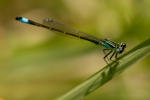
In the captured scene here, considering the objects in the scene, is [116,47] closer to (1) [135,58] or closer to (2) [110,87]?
(2) [110,87]

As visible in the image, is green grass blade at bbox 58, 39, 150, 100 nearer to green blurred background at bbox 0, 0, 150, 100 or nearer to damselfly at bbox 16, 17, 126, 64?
damselfly at bbox 16, 17, 126, 64

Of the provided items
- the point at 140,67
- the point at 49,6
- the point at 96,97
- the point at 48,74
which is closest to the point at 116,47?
the point at 96,97

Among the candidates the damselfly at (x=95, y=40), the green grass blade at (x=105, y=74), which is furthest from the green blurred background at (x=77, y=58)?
the green grass blade at (x=105, y=74)

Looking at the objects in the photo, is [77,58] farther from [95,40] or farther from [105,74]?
[105,74]

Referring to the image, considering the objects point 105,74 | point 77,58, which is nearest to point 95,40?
point 77,58

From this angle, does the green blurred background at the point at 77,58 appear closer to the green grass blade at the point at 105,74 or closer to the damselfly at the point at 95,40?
the damselfly at the point at 95,40

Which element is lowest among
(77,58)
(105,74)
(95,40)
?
(105,74)
